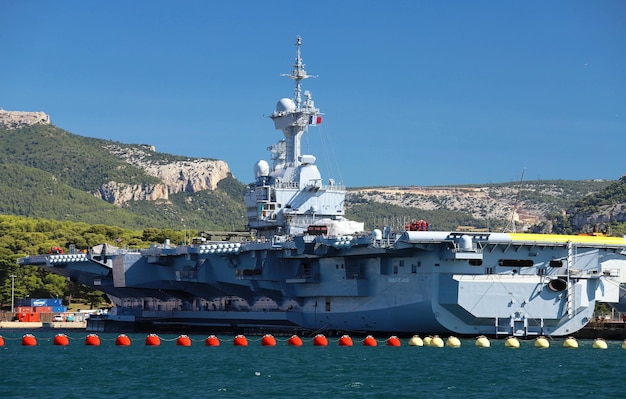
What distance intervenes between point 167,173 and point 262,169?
393 feet

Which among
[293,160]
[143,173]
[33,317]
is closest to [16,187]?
[143,173]

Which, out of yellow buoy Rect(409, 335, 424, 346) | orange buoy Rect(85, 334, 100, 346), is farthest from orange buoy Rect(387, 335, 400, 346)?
orange buoy Rect(85, 334, 100, 346)

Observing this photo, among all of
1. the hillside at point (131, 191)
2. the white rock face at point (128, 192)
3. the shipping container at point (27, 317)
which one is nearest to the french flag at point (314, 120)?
the shipping container at point (27, 317)

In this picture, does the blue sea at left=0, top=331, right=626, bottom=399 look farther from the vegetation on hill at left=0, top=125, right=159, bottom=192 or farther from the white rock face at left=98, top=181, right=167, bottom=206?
the vegetation on hill at left=0, top=125, right=159, bottom=192

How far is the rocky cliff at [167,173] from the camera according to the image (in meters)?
178

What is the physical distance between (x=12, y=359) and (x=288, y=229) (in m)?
22.6

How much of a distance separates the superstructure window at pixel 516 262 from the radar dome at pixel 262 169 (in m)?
20.3

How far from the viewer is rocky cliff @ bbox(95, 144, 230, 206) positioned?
7028 inches

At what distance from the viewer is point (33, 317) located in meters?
88.6

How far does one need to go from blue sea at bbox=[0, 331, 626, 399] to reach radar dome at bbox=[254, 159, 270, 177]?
1767 centimetres

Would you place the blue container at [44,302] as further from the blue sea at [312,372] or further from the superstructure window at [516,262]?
the superstructure window at [516,262]

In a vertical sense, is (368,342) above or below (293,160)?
below

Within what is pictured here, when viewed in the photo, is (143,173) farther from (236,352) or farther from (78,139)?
(236,352)

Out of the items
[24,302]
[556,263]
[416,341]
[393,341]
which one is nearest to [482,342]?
[416,341]
